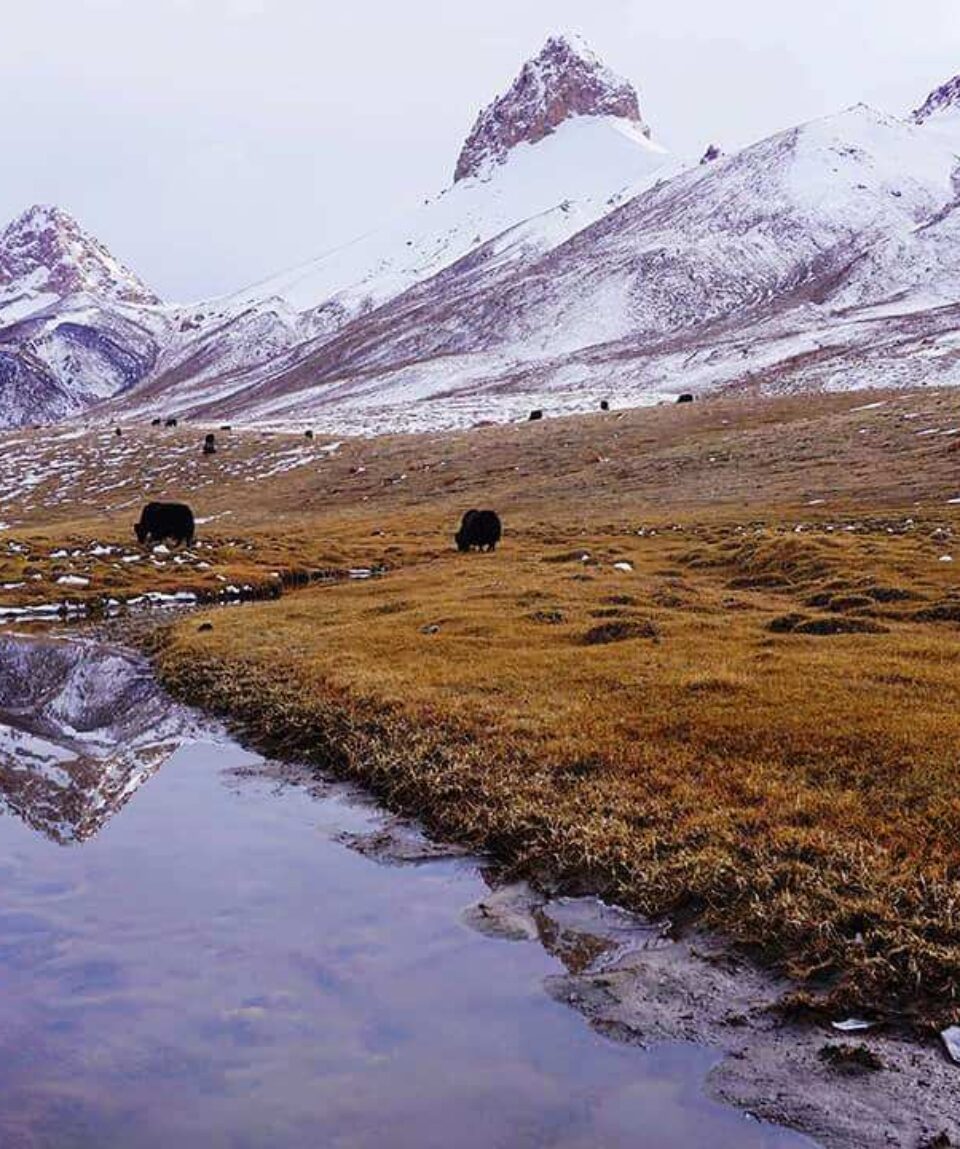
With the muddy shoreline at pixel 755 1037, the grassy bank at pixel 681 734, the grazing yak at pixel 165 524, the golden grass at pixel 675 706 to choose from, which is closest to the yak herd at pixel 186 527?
the grazing yak at pixel 165 524

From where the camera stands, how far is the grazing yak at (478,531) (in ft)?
153

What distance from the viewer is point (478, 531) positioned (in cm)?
4694

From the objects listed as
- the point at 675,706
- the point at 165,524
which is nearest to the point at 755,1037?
the point at 675,706

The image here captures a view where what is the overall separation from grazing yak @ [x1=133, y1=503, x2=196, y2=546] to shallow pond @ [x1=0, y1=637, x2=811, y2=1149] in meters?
35.3

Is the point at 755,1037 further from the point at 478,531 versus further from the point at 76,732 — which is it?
the point at 478,531

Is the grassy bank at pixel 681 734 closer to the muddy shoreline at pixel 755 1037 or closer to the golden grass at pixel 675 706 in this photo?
the golden grass at pixel 675 706

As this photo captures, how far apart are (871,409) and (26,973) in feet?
297

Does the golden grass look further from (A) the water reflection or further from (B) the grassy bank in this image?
(A) the water reflection

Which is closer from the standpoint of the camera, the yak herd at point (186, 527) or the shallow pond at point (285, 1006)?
the shallow pond at point (285, 1006)

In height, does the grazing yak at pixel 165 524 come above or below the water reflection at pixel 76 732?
above

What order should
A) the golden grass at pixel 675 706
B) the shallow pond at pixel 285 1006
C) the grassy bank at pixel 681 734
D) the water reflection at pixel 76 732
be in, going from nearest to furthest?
the shallow pond at pixel 285 1006, the grassy bank at pixel 681 734, the golden grass at pixel 675 706, the water reflection at pixel 76 732

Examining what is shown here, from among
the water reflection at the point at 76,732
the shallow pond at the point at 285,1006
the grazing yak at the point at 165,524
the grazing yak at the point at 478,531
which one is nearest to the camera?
the shallow pond at the point at 285,1006

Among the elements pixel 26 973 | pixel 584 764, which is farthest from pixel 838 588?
pixel 26 973

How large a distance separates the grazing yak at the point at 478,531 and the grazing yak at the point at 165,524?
13244 millimetres
